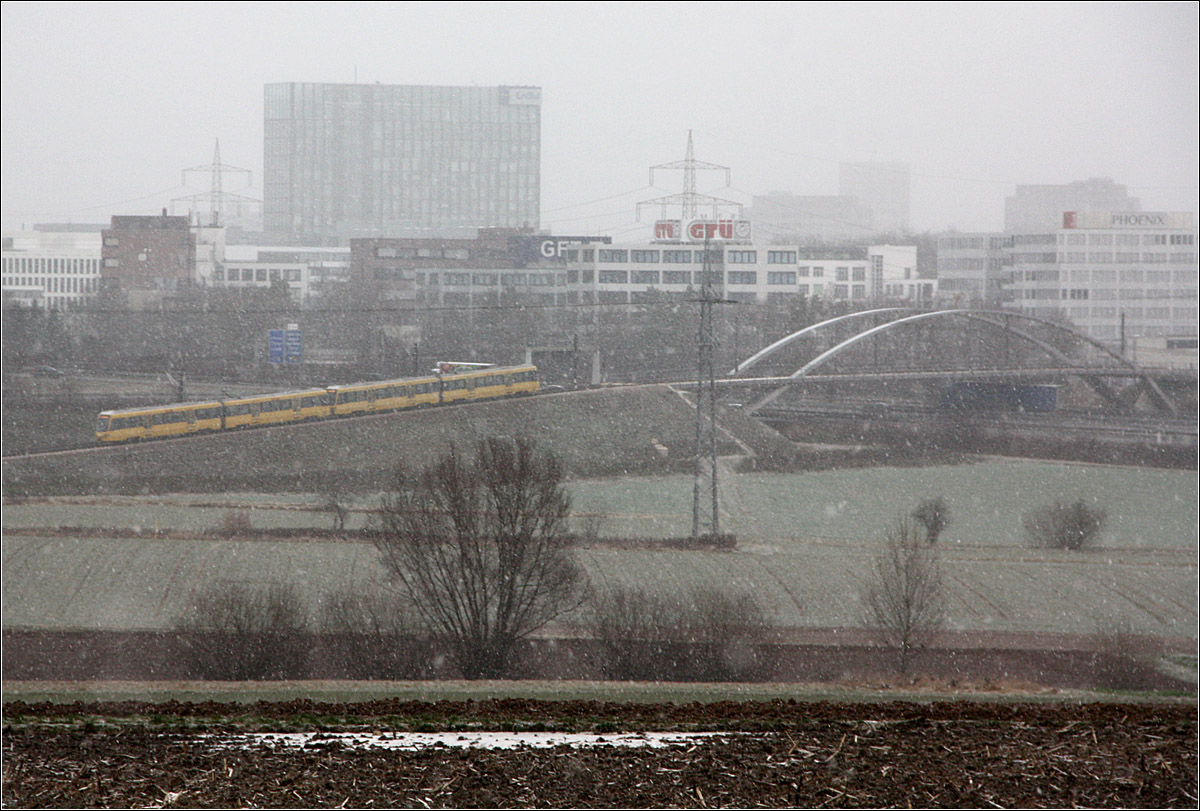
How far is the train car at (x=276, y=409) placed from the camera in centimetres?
667

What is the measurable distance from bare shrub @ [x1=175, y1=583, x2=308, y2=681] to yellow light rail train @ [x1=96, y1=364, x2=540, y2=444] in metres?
1.65

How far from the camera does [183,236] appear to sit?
7.00 meters

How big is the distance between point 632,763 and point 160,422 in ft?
17.4

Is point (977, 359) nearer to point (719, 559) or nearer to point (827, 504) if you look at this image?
point (827, 504)

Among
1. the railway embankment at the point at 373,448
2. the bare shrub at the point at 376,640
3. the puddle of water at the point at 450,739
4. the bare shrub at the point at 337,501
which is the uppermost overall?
the railway embankment at the point at 373,448

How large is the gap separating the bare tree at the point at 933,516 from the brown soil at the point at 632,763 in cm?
345

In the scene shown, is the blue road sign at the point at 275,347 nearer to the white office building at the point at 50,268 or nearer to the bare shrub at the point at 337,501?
the bare shrub at the point at 337,501

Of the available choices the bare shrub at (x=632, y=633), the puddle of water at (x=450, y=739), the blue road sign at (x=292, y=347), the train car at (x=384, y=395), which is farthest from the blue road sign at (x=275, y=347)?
the puddle of water at (x=450, y=739)

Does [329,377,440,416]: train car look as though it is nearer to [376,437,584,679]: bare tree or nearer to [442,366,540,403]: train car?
[442,366,540,403]: train car

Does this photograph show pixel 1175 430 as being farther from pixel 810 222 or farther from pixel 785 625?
pixel 785 625

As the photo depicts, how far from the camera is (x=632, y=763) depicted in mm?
2682

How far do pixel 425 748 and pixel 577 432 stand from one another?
4149mm

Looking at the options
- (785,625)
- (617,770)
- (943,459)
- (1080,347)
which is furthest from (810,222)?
(617,770)

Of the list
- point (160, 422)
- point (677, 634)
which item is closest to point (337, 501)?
point (160, 422)
